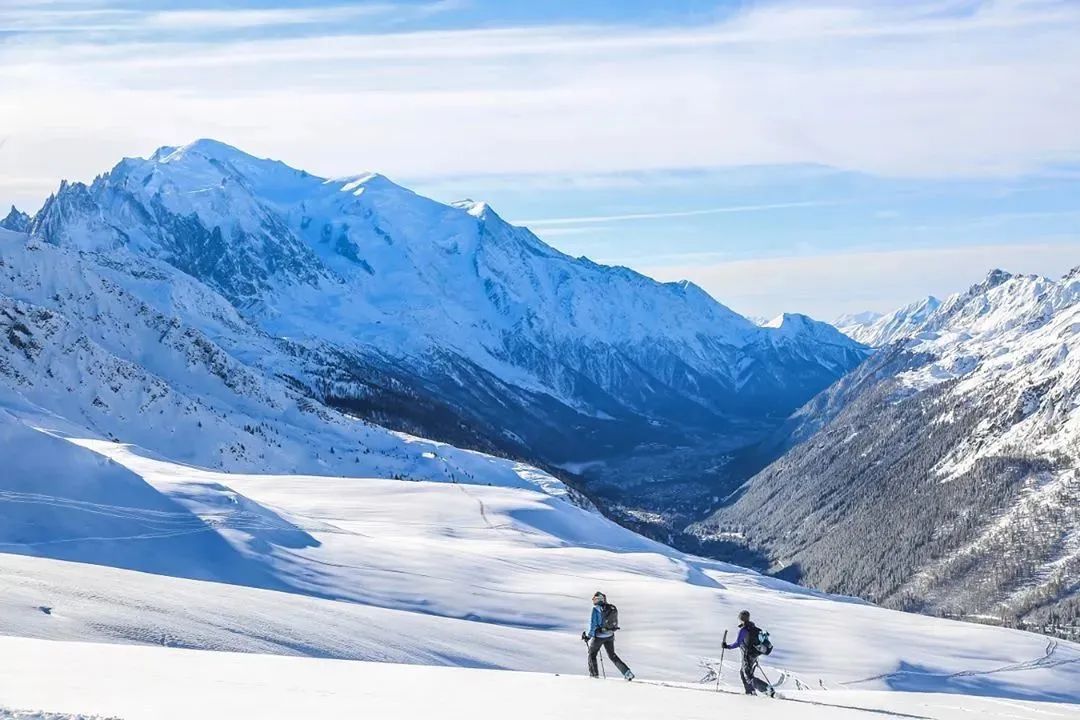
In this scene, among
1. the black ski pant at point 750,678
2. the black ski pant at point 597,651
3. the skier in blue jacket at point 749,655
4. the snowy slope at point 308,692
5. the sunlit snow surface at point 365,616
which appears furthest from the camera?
the black ski pant at point 597,651

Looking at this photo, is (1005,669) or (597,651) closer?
(597,651)

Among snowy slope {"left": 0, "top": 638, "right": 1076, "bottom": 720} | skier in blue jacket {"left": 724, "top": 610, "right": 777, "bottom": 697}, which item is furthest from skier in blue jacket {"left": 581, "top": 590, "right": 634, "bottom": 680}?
skier in blue jacket {"left": 724, "top": 610, "right": 777, "bottom": 697}

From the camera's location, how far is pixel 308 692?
27.3 m

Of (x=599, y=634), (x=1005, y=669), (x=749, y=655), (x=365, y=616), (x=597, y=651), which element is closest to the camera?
(x=749, y=655)

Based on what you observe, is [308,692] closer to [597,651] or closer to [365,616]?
[597,651]

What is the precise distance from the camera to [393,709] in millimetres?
25656

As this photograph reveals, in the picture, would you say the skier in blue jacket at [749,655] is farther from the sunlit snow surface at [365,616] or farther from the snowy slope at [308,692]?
the sunlit snow surface at [365,616]

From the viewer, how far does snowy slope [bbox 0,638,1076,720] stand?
79.3 ft

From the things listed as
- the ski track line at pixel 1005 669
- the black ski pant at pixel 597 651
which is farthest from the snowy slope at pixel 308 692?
the ski track line at pixel 1005 669

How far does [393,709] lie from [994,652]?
66.7m

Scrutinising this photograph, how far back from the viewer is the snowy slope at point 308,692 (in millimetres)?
24172

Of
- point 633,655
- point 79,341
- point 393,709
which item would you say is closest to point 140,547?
point 633,655

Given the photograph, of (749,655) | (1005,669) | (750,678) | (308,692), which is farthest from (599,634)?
(1005,669)

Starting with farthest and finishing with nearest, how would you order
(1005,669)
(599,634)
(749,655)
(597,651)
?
(1005,669)
(597,651)
(599,634)
(749,655)
